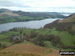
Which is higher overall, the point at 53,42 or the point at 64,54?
the point at 64,54

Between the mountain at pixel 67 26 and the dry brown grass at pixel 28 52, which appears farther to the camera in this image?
the mountain at pixel 67 26

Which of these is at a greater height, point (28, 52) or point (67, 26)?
point (28, 52)

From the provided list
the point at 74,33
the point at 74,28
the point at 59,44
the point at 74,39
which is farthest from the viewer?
the point at 74,28

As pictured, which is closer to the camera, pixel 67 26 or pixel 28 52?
pixel 28 52

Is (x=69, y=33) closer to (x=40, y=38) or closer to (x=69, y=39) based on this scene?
(x=69, y=39)

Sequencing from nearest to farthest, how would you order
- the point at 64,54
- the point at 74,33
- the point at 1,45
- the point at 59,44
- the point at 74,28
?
1. the point at 64,54
2. the point at 1,45
3. the point at 59,44
4. the point at 74,33
5. the point at 74,28

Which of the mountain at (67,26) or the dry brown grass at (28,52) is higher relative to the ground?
the dry brown grass at (28,52)

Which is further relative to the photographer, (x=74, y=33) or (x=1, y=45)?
(x=74, y=33)

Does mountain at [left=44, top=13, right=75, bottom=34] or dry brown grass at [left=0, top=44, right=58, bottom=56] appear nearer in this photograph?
dry brown grass at [left=0, top=44, right=58, bottom=56]

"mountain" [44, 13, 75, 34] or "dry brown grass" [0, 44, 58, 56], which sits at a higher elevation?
"dry brown grass" [0, 44, 58, 56]

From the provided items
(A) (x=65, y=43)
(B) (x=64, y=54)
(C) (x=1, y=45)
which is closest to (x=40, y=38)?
(A) (x=65, y=43)
